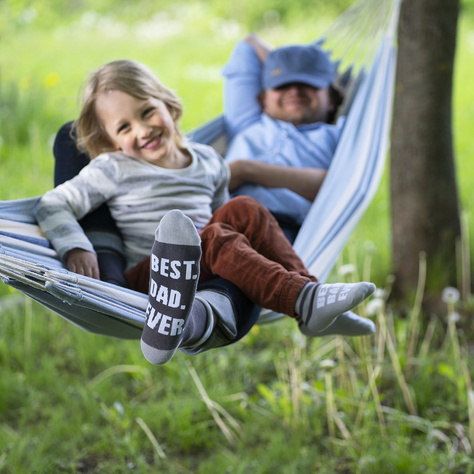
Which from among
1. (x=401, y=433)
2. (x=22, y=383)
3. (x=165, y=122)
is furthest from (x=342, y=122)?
(x=22, y=383)

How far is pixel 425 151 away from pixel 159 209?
4.87 feet

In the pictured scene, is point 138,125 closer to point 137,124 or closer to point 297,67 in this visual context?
point 137,124

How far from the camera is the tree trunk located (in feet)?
8.40

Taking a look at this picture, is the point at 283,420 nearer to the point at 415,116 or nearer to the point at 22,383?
the point at 22,383

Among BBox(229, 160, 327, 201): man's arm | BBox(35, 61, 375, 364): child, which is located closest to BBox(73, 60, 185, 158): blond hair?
BBox(35, 61, 375, 364): child

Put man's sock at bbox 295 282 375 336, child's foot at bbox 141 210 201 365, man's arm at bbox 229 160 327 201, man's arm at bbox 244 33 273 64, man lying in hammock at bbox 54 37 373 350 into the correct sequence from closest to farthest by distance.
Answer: child's foot at bbox 141 210 201 365
man's sock at bbox 295 282 375 336
man lying in hammock at bbox 54 37 373 350
man's arm at bbox 229 160 327 201
man's arm at bbox 244 33 273 64

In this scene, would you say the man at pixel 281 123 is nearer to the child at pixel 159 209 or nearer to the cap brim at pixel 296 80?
the cap brim at pixel 296 80

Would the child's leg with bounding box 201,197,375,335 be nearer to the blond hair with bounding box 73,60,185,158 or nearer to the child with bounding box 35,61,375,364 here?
the child with bounding box 35,61,375,364

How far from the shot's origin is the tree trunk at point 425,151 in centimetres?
256

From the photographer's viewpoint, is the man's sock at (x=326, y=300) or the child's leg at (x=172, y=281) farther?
the man's sock at (x=326, y=300)

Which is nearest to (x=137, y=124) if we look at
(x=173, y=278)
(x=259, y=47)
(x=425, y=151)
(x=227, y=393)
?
(x=173, y=278)

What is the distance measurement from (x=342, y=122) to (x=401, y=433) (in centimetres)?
101

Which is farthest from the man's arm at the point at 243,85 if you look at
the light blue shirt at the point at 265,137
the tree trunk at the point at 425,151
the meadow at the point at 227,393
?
the tree trunk at the point at 425,151

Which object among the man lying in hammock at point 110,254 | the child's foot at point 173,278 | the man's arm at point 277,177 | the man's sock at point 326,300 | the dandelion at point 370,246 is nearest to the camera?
the child's foot at point 173,278
